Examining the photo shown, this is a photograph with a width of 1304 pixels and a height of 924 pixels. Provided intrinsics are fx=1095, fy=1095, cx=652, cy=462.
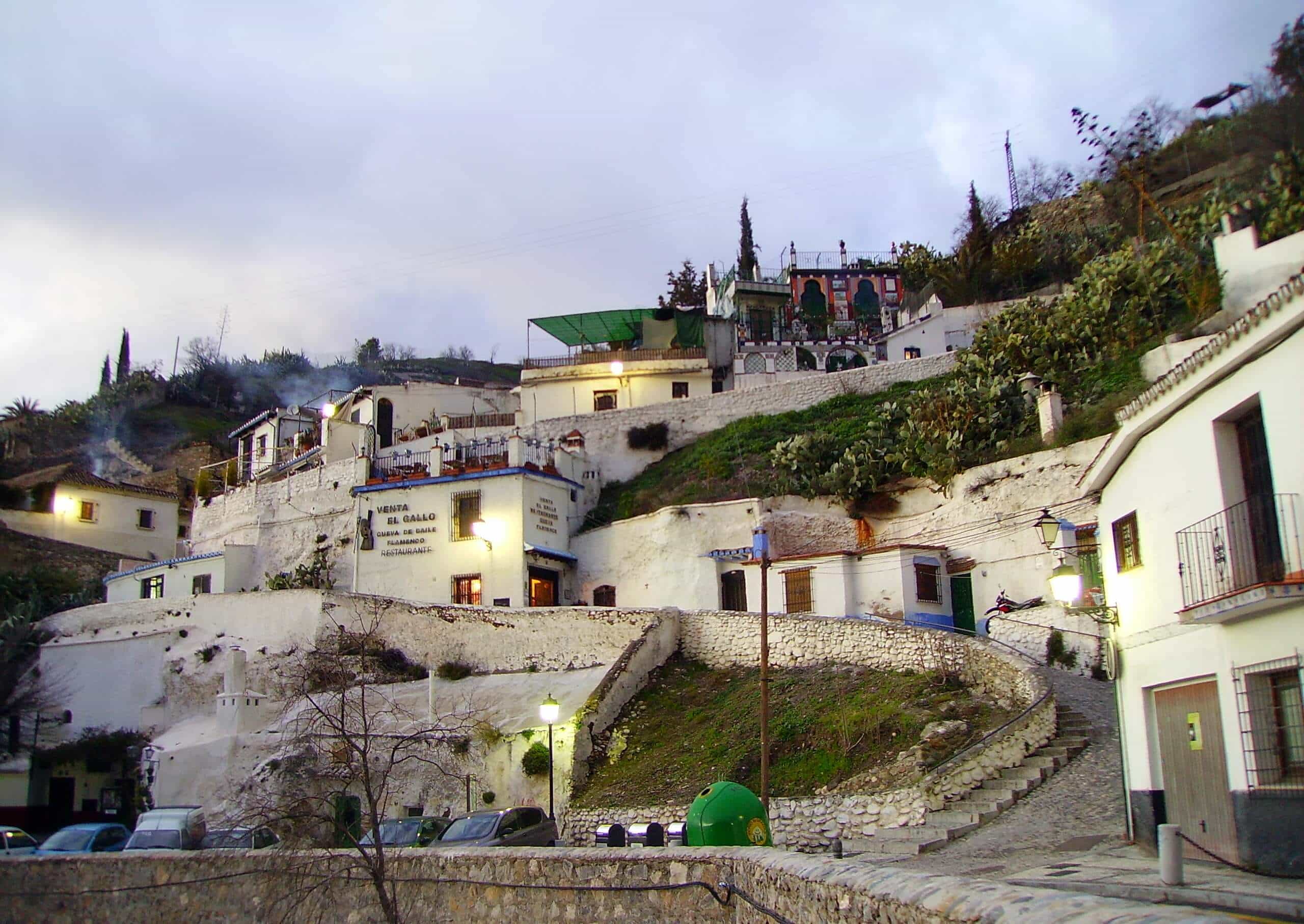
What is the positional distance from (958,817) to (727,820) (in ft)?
14.8

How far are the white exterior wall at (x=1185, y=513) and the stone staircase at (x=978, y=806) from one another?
310 centimetres

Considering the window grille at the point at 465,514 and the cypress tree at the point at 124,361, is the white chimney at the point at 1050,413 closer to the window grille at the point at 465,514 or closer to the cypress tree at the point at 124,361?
the window grille at the point at 465,514

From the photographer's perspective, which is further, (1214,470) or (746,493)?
(746,493)

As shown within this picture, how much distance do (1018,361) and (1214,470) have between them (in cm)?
2500

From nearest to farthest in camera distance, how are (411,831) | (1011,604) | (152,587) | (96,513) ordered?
(411,831), (1011,604), (152,587), (96,513)

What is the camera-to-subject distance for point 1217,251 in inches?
1273

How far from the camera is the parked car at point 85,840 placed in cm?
1958

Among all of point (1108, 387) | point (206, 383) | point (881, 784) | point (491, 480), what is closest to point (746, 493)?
point (491, 480)

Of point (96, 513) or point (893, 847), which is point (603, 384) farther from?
point (893, 847)

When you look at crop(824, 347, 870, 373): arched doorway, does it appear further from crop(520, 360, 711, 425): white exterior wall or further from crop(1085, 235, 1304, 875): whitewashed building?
crop(1085, 235, 1304, 875): whitewashed building

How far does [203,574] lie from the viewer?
38562 mm

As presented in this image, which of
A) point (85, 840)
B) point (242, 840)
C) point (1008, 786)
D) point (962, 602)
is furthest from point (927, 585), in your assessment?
point (85, 840)

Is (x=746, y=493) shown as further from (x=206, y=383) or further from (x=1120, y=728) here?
(x=206, y=383)

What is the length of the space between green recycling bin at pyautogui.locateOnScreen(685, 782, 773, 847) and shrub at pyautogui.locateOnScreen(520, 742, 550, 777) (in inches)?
347
